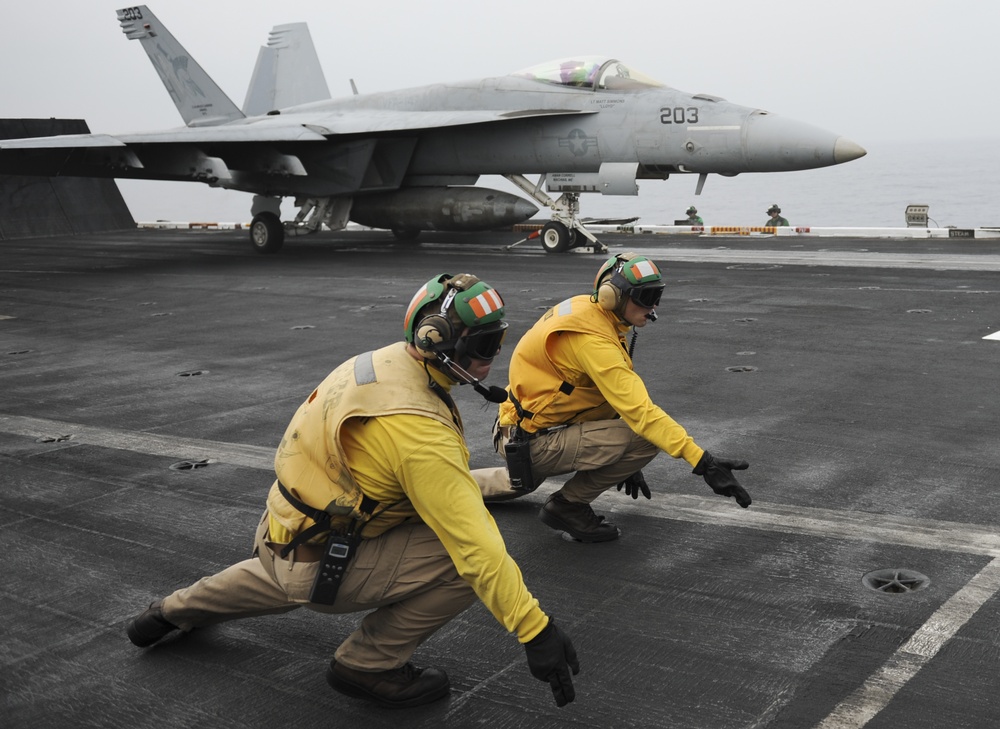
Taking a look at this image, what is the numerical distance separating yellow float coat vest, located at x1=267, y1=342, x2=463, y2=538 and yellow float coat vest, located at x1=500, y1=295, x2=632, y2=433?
182cm

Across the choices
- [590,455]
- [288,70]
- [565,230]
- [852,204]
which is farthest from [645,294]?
[852,204]

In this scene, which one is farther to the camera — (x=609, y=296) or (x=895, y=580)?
(x=609, y=296)

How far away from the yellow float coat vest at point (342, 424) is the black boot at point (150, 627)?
868 mm

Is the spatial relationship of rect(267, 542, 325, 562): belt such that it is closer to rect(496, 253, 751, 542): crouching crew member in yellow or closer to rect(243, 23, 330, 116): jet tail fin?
rect(496, 253, 751, 542): crouching crew member in yellow

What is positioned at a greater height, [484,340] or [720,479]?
[484,340]

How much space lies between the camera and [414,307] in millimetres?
4000

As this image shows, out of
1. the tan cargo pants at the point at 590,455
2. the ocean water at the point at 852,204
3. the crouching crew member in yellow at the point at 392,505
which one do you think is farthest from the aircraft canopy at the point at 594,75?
the ocean water at the point at 852,204

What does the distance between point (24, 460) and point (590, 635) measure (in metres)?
4.82

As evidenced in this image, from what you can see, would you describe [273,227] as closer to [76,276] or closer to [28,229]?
[76,276]

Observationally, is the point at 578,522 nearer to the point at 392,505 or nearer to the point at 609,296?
the point at 609,296

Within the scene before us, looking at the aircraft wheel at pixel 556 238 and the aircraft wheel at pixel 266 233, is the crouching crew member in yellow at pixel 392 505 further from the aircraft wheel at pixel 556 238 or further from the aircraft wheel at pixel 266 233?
the aircraft wheel at pixel 266 233

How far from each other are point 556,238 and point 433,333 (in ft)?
55.6

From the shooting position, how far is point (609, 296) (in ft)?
18.3

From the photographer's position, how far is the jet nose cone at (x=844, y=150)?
17812 mm
